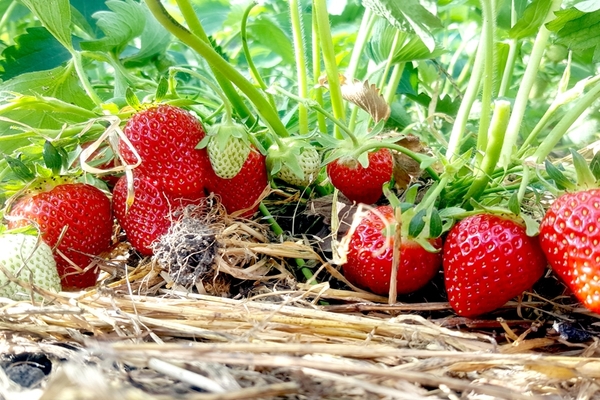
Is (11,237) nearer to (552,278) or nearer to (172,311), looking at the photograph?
(172,311)

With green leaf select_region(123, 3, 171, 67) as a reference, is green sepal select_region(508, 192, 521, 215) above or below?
below

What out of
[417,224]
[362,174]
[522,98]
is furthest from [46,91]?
[522,98]

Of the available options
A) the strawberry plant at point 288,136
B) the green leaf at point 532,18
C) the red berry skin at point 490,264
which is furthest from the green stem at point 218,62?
the green leaf at point 532,18

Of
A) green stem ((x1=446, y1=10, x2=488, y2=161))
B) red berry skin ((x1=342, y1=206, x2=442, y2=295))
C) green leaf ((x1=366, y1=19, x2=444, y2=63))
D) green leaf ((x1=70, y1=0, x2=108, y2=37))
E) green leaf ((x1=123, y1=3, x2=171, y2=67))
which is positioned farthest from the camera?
green leaf ((x1=70, y1=0, x2=108, y2=37))

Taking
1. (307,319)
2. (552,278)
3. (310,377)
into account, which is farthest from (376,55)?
(310,377)

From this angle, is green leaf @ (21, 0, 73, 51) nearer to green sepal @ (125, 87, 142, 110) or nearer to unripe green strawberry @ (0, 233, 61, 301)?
green sepal @ (125, 87, 142, 110)

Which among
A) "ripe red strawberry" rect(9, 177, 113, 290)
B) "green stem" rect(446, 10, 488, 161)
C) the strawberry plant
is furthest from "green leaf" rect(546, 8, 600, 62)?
"ripe red strawberry" rect(9, 177, 113, 290)
